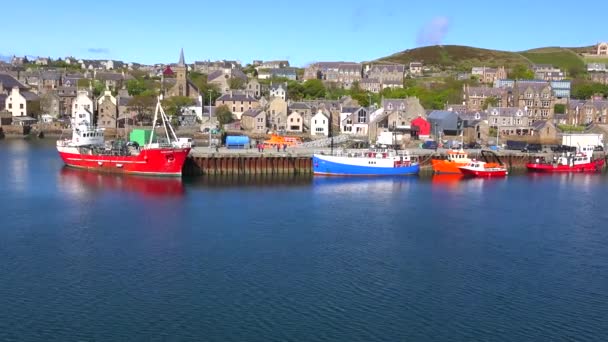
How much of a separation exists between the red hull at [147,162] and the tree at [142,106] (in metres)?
25.3

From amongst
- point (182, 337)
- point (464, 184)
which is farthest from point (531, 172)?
Result: point (182, 337)

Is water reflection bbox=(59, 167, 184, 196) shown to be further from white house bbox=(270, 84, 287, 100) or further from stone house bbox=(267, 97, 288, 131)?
white house bbox=(270, 84, 287, 100)

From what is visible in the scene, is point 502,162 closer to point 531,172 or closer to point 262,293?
point 531,172

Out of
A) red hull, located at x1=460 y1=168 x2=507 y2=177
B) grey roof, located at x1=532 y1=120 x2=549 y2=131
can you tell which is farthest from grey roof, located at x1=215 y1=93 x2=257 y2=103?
red hull, located at x1=460 y1=168 x2=507 y2=177

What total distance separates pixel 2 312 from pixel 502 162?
34.2m

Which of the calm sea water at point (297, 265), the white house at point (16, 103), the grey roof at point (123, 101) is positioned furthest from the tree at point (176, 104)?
the calm sea water at point (297, 265)

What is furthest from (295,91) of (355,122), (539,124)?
(539,124)

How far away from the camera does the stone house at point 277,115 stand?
59000mm

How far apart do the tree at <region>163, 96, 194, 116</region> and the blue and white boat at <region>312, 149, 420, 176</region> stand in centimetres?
2898

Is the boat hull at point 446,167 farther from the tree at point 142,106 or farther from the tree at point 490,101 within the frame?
the tree at point 142,106

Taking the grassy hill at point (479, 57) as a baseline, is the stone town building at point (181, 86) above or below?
below

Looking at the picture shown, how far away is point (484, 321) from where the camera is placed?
16.3 metres

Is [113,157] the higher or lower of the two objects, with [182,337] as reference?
higher

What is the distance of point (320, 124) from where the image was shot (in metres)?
57.0
